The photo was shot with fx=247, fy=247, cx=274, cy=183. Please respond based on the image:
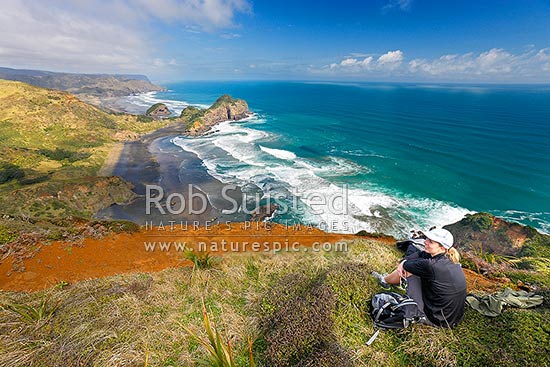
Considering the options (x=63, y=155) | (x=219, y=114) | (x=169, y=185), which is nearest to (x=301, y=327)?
(x=169, y=185)

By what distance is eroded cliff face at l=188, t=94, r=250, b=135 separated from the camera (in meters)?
58.6

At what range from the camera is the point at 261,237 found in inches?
504

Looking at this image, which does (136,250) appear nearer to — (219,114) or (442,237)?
(442,237)

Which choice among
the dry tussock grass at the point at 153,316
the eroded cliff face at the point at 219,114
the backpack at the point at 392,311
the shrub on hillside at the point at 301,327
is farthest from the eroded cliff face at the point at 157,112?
the backpack at the point at 392,311

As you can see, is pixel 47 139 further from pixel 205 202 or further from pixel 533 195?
pixel 533 195

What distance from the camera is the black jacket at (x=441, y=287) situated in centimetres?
364

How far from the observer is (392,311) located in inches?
163

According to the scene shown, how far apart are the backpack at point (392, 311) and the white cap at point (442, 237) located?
1081 mm

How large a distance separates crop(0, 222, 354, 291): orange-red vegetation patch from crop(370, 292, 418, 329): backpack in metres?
5.87

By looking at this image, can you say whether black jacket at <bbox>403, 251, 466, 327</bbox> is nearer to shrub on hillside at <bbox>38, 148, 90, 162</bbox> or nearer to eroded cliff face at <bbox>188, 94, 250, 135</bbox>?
shrub on hillside at <bbox>38, 148, 90, 162</bbox>

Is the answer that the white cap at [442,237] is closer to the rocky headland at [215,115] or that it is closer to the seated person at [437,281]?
the seated person at [437,281]

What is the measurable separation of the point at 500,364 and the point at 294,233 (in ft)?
34.8

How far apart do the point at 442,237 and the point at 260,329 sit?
3.36m

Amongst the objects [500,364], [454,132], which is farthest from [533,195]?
[500,364]
